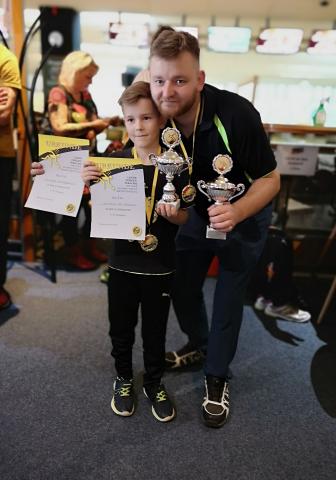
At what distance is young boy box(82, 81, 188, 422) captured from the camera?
46.4 inches

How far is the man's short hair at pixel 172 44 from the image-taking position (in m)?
1.09

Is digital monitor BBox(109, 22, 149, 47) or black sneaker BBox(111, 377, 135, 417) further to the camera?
digital monitor BBox(109, 22, 149, 47)

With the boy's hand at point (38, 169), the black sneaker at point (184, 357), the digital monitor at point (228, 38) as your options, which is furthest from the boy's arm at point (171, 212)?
the digital monitor at point (228, 38)


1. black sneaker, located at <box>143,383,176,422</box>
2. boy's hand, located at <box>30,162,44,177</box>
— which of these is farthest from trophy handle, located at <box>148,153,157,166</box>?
black sneaker, located at <box>143,383,176,422</box>

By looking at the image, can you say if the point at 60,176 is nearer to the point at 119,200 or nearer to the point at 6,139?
the point at 119,200

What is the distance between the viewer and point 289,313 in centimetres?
233

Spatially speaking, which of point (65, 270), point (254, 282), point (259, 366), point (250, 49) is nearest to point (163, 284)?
point (259, 366)

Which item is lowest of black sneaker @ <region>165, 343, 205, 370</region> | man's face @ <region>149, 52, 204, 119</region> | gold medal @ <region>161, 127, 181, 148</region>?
black sneaker @ <region>165, 343, 205, 370</region>

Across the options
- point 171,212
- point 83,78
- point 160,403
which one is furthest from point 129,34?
point 160,403

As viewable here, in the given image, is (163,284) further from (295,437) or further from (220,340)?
(295,437)

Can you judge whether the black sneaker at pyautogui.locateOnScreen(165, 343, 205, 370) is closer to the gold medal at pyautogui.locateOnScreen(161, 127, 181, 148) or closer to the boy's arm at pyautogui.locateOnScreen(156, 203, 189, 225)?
the boy's arm at pyautogui.locateOnScreen(156, 203, 189, 225)

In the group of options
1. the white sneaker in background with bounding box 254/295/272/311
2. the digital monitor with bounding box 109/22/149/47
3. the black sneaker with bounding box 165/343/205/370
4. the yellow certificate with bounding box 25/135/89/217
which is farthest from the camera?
the digital monitor with bounding box 109/22/149/47

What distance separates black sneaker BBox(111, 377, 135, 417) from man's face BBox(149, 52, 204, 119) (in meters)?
1.04

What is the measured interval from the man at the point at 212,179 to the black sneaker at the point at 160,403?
14 centimetres
